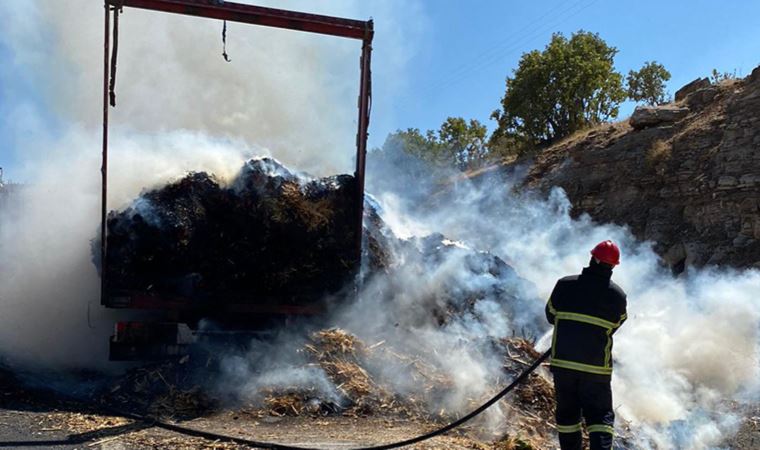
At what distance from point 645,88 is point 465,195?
39.6ft

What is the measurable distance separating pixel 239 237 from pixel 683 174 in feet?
31.9

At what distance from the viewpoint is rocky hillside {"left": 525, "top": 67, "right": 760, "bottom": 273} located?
1170 cm

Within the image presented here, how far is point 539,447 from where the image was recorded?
5719 millimetres

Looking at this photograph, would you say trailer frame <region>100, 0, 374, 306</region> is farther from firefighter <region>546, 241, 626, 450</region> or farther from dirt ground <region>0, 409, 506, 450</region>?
firefighter <region>546, 241, 626, 450</region>

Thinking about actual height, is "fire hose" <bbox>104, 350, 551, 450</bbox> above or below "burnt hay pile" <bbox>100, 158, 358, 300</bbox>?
below

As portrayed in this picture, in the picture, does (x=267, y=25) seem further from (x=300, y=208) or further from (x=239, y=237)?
(x=239, y=237)

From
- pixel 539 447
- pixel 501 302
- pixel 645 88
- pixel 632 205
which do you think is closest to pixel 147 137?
pixel 501 302

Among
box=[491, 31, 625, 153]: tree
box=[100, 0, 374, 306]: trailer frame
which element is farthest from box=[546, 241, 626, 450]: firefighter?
box=[491, 31, 625, 153]: tree

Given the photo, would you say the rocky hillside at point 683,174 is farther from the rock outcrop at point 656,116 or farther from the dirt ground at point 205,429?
the dirt ground at point 205,429

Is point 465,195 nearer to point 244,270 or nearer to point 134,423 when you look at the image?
point 244,270

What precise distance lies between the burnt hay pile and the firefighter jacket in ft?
10.5

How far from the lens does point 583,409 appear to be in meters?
4.81

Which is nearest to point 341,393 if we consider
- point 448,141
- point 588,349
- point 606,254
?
point 588,349

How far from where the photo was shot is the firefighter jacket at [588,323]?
187 inches
